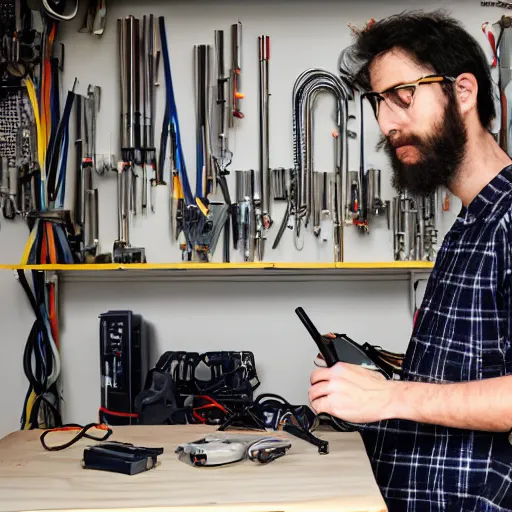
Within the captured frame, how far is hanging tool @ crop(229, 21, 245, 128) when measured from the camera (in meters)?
2.89

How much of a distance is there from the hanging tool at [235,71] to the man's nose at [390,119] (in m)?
1.44

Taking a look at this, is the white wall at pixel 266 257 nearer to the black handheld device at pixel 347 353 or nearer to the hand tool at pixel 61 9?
the hand tool at pixel 61 9

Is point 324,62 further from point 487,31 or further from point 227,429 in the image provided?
point 227,429

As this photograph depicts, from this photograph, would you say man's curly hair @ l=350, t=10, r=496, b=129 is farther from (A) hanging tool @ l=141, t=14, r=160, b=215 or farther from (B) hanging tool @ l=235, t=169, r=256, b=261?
(A) hanging tool @ l=141, t=14, r=160, b=215

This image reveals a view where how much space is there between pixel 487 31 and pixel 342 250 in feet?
3.52

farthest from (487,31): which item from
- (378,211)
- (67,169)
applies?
(67,169)

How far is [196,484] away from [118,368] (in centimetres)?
156

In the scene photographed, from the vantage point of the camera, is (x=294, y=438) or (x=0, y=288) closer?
(x=294, y=438)

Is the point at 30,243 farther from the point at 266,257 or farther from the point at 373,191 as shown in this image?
the point at 373,191

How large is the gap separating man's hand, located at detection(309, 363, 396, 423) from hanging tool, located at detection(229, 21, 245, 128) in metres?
1.85

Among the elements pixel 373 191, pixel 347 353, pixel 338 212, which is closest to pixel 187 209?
pixel 338 212

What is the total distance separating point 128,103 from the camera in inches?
114

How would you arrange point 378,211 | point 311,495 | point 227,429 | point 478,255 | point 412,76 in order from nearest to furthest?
point 311,495, point 478,255, point 412,76, point 227,429, point 378,211

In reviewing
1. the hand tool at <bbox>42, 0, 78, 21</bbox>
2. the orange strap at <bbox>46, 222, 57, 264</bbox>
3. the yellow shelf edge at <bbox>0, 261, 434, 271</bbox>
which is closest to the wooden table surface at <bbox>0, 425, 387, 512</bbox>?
the yellow shelf edge at <bbox>0, 261, 434, 271</bbox>
